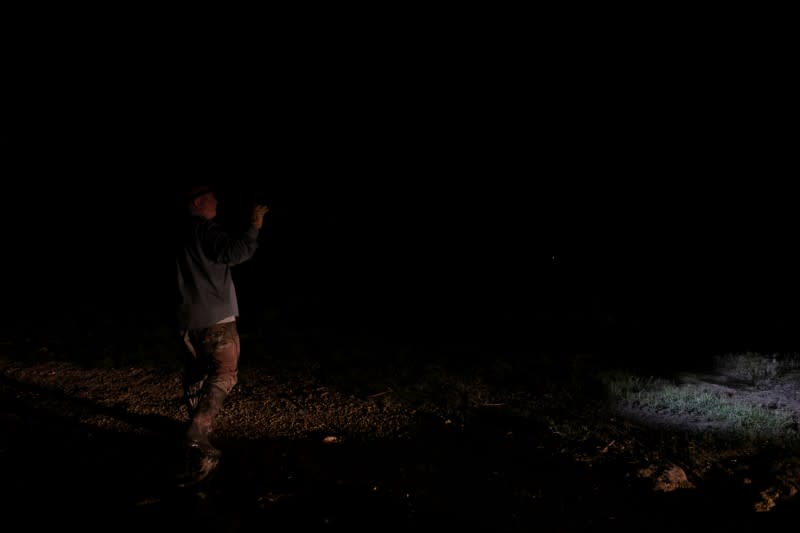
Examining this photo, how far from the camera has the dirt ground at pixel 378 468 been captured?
361 centimetres

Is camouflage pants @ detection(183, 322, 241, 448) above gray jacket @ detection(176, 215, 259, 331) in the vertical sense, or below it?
below

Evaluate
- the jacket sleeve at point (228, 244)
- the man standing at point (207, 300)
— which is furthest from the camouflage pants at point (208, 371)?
the jacket sleeve at point (228, 244)

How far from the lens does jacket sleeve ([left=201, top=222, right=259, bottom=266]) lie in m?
4.08

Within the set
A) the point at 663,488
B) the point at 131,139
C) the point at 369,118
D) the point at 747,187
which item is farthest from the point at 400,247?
the point at 131,139

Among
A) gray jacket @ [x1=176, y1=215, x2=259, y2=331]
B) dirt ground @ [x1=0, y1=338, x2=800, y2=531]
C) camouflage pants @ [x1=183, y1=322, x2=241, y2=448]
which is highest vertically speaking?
gray jacket @ [x1=176, y1=215, x2=259, y2=331]

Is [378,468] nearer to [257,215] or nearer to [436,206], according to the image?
[257,215]

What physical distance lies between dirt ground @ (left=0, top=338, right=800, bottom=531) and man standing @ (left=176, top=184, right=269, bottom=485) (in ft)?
1.04

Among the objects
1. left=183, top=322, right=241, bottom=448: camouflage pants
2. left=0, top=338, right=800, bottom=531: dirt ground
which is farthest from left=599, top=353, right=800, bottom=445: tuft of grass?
left=183, top=322, right=241, bottom=448: camouflage pants

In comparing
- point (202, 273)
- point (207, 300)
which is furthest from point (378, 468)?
point (202, 273)

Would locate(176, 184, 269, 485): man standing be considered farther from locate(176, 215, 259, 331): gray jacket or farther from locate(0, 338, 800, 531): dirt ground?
locate(0, 338, 800, 531): dirt ground

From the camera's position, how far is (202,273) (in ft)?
14.1

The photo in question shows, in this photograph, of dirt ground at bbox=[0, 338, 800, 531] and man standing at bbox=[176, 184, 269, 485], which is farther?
man standing at bbox=[176, 184, 269, 485]

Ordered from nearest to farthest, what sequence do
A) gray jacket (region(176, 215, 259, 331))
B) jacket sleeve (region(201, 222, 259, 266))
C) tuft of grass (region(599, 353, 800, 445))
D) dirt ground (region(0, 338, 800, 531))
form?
dirt ground (region(0, 338, 800, 531)) < jacket sleeve (region(201, 222, 259, 266)) < gray jacket (region(176, 215, 259, 331)) < tuft of grass (region(599, 353, 800, 445))

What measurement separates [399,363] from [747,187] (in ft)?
60.8
